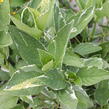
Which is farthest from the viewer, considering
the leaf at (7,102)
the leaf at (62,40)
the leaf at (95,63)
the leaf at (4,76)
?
the leaf at (4,76)

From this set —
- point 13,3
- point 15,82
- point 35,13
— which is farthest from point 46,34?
point 13,3

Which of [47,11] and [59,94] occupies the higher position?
[47,11]

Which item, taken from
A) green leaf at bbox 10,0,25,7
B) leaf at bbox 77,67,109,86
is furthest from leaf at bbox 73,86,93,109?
green leaf at bbox 10,0,25,7

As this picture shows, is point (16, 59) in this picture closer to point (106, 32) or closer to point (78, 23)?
point (78, 23)

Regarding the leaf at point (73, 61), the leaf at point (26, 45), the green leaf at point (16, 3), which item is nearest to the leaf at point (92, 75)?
the leaf at point (73, 61)

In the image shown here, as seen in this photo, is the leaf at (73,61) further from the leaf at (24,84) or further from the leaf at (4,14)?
the leaf at (4,14)

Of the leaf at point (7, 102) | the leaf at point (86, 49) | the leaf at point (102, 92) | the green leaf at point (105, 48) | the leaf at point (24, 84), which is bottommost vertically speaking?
the leaf at point (102, 92)

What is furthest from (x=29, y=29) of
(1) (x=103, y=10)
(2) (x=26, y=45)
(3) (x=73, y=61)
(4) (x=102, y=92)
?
(4) (x=102, y=92)
